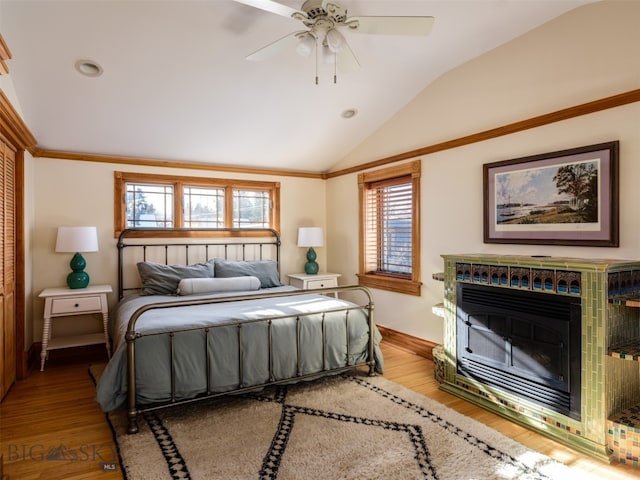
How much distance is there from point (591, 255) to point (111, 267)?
174 inches

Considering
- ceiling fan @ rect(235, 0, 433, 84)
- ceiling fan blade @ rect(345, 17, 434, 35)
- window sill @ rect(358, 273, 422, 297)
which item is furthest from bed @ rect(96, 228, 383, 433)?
ceiling fan blade @ rect(345, 17, 434, 35)

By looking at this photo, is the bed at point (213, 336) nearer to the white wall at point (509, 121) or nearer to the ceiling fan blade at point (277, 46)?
the white wall at point (509, 121)

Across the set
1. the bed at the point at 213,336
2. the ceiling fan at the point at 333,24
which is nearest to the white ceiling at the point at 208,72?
the ceiling fan at the point at 333,24

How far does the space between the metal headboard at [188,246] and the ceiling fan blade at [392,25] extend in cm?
319

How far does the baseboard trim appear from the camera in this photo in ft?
12.8

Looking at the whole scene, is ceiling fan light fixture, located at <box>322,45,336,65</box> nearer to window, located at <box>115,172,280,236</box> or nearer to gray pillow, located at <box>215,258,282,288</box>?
gray pillow, located at <box>215,258,282,288</box>

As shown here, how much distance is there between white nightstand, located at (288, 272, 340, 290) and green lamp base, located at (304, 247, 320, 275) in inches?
3.1

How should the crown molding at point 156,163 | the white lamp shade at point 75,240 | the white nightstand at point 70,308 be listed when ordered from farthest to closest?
the crown molding at point 156,163 < the white lamp shade at point 75,240 < the white nightstand at point 70,308

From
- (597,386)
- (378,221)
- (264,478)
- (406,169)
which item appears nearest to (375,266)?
(378,221)

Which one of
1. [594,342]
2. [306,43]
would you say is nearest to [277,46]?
[306,43]

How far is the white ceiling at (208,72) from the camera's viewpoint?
2646 millimetres

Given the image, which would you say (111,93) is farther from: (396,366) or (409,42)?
(396,366)

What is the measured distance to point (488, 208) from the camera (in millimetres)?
3301

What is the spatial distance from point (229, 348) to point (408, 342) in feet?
6.99
